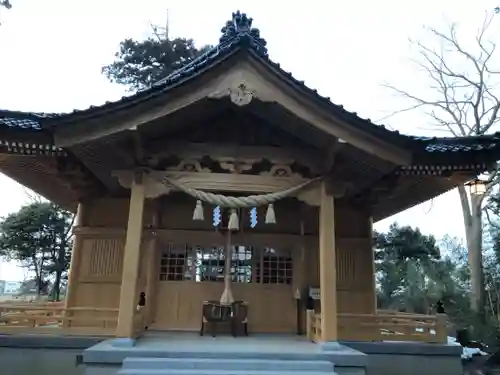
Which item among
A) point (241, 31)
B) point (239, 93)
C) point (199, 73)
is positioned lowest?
point (239, 93)

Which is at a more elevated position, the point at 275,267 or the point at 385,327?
the point at 275,267

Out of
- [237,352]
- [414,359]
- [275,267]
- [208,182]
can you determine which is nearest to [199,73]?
[208,182]

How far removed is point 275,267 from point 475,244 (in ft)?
38.4

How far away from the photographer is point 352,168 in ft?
21.5

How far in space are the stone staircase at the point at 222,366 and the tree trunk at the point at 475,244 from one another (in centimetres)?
1252

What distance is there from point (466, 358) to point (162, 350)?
848 centimetres

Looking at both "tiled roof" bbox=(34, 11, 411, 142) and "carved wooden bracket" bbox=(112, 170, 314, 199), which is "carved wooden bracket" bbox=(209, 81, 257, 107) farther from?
"carved wooden bracket" bbox=(112, 170, 314, 199)

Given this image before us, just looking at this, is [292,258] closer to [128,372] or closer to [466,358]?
[128,372]

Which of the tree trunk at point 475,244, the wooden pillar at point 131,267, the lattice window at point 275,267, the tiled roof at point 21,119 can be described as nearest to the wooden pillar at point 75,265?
the tiled roof at point 21,119

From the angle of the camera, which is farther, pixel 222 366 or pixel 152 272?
pixel 152 272

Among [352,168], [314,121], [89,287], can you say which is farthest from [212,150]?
[89,287]

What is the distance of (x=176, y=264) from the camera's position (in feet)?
26.7

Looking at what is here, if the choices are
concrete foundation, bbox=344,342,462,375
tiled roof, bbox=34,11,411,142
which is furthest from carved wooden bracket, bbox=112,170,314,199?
concrete foundation, bbox=344,342,462,375

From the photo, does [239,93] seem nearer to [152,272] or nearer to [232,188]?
[232,188]
